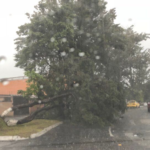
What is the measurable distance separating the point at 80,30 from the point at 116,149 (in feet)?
37.1

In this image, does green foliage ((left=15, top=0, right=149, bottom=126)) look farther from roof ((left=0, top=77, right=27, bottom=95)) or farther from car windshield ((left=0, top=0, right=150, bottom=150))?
roof ((left=0, top=77, right=27, bottom=95))

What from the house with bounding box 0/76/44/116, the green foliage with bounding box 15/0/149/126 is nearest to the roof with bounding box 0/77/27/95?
the house with bounding box 0/76/44/116

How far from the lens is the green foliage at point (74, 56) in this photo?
13.8 metres

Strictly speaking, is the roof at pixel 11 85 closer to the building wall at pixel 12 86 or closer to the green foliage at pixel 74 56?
the building wall at pixel 12 86

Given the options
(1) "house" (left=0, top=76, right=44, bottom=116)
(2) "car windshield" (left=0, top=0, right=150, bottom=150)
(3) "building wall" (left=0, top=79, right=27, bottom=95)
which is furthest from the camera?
(3) "building wall" (left=0, top=79, right=27, bottom=95)

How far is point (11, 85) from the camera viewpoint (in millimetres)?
25312

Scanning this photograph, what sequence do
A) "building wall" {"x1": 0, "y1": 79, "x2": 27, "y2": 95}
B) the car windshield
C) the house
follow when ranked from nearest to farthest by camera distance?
the car windshield, the house, "building wall" {"x1": 0, "y1": 79, "x2": 27, "y2": 95}

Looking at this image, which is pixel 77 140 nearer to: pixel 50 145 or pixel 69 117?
pixel 50 145

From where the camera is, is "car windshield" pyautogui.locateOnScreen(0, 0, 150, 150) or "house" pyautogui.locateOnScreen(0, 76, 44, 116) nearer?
"car windshield" pyautogui.locateOnScreen(0, 0, 150, 150)

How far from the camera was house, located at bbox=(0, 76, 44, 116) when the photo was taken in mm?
20967

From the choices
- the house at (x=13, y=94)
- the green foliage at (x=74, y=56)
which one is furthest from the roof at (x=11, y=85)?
the green foliage at (x=74, y=56)

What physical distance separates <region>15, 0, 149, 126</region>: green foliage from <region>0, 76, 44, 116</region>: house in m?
4.82

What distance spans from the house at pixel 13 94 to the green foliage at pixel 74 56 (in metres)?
4.82

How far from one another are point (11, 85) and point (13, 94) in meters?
3.20
